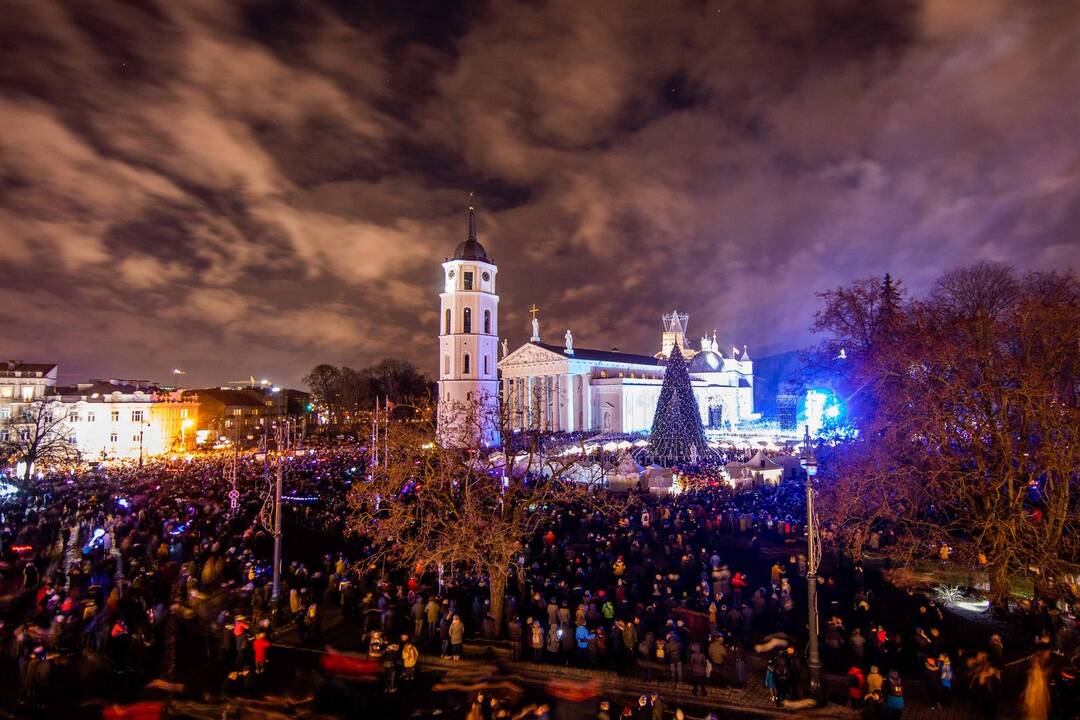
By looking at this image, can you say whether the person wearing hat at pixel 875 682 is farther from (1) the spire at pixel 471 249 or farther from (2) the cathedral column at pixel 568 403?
(2) the cathedral column at pixel 568 403

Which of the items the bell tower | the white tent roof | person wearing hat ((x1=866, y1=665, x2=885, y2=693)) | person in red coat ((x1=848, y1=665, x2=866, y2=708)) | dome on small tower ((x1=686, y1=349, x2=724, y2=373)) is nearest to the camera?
person wearing hat ((x1=866, y1=665, x2=885, y2=693))

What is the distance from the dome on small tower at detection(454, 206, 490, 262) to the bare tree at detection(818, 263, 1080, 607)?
4348cm

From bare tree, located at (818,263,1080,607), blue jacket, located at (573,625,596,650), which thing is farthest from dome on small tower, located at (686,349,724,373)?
blue jacket, located at (573,625,596,650)

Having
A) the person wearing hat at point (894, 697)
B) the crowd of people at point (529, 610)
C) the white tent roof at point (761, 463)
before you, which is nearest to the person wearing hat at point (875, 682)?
the crowd of people at point (529, 610)

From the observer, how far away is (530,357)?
82.8m

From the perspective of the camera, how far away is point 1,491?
30.3 metres

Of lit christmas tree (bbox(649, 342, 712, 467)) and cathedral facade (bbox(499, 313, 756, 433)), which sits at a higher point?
cathedral facade (bbox(499, 313, 756, 433))

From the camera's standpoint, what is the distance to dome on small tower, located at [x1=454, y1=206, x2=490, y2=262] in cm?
5538

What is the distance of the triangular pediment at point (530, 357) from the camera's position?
262 ft

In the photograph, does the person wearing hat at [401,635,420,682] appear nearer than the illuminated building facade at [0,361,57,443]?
Yes

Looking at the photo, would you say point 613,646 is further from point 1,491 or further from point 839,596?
point 1,491

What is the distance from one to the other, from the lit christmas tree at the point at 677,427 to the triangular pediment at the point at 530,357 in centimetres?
3958

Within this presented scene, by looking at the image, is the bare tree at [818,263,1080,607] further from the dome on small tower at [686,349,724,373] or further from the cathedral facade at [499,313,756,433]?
the dome on small tower at [686,349,724,373]

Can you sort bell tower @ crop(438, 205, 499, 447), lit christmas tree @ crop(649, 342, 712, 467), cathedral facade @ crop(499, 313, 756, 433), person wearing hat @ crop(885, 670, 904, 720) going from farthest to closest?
cathedral facade @ crop(499, 313, 756, 433) → bell tower @ crop(438, 205, 499, 447) → lit christmas tree @ crop(649, 342, 712, 467) → person wearing hat @ crop(885, 670, 904, 720)
